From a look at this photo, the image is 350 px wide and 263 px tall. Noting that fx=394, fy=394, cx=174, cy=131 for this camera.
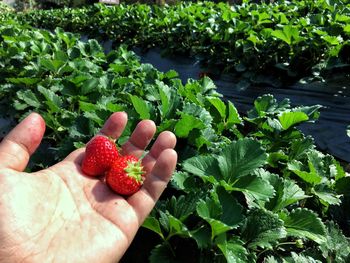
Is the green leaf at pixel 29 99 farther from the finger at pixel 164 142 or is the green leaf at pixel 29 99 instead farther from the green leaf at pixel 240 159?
the green leaf at pixel 240 159

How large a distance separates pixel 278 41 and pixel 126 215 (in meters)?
3.16

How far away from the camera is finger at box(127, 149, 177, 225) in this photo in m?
1.42

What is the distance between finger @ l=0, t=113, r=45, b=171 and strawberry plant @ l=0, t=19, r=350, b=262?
146mm

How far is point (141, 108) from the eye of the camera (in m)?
1.71

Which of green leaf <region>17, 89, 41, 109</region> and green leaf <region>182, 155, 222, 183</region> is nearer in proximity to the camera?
green leaf <region>182, 155, 222, 183</region>

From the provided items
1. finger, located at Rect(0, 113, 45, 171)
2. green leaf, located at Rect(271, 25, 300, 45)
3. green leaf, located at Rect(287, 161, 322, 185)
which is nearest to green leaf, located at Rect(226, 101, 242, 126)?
green leaf, located at Rect(287, 161, 322, 185)

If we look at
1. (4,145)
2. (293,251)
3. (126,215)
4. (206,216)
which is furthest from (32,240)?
(293,251)

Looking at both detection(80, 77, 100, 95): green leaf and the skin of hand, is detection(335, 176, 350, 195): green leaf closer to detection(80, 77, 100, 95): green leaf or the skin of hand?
the skin of hand

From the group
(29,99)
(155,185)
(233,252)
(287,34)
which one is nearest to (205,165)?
(155,185)

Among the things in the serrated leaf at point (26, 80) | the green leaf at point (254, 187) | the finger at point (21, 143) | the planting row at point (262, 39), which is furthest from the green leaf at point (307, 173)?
the planting row at point (262, 39)

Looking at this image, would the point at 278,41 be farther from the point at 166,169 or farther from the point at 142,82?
the point at 166,169

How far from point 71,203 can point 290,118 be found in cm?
99

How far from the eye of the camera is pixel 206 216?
1162mm

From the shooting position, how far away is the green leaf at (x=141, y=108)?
1.69 meters
